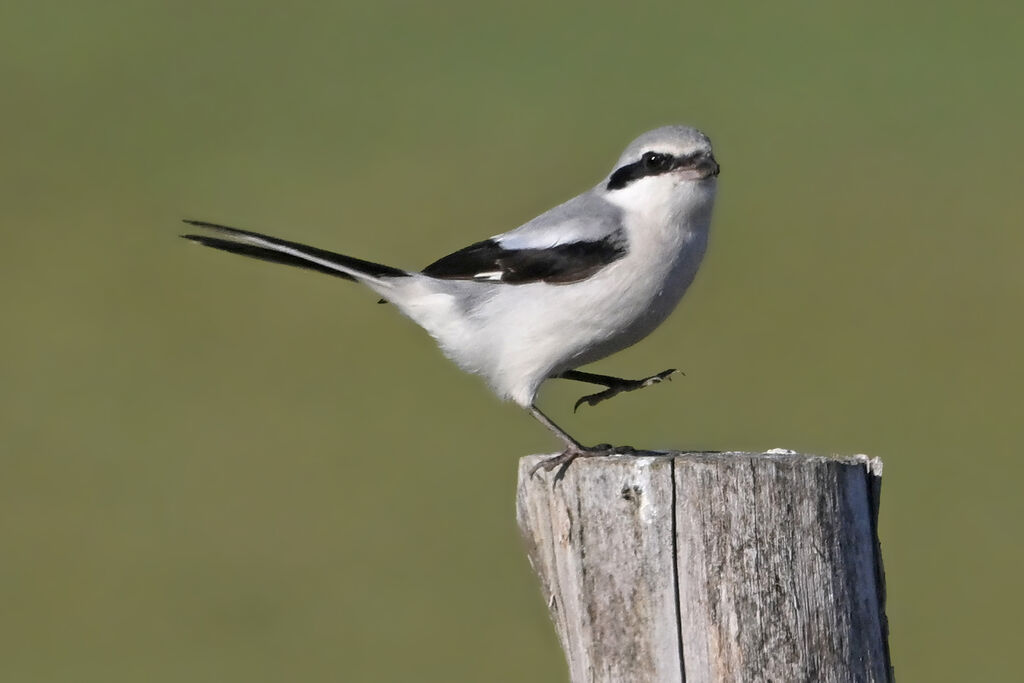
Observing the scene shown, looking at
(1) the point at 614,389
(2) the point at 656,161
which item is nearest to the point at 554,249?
(2) the point at 656,161

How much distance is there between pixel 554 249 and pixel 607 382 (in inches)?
26.9

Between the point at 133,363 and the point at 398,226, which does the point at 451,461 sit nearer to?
the point at 133,363

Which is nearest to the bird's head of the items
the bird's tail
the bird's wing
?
the bird's wing

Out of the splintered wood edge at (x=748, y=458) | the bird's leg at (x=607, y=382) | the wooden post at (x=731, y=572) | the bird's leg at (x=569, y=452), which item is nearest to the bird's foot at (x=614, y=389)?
the bird's leg at (x=607, y=382)

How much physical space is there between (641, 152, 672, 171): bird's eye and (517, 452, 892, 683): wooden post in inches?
53.3

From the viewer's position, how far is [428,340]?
7777 mm

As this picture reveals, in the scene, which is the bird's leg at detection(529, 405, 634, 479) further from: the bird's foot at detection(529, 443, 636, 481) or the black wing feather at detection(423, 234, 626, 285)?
the black wing feather at detection(423, 234, 626, 285)

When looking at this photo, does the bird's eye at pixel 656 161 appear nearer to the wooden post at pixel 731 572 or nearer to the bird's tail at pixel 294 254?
the bird's tail at pixel 294 254

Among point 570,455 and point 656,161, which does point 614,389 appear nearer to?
point 656,161

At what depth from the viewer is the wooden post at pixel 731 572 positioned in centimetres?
306

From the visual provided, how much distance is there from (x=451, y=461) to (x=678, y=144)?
6.30m

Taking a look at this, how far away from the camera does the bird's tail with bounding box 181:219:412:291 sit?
15.2 ft

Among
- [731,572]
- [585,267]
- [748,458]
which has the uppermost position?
[585,267]

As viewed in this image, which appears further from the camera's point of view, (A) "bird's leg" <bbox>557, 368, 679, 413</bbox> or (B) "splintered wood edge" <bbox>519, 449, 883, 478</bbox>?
(A) "bird's leg" <bbox>557, 368, 679, 413</bbox>
